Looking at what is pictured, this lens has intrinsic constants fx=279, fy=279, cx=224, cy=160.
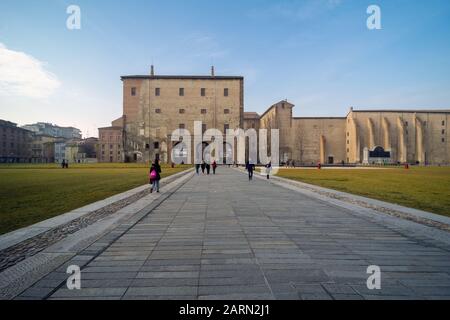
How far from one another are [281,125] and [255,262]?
66.3 m

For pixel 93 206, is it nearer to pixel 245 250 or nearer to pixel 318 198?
pixel 245 250

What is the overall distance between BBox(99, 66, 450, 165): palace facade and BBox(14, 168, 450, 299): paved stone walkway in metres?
50.1

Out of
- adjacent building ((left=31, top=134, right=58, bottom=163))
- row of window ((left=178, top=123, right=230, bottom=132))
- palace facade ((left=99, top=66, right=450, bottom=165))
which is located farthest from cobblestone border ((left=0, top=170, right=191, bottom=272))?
adjacent building ((left=31, top=134, right=58, bottom=163))

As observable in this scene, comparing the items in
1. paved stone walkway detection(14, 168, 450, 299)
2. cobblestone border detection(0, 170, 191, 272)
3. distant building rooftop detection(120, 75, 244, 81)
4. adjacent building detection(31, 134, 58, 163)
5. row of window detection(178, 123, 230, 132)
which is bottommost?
paved stone walkway detection(14, 168, 450, 299)

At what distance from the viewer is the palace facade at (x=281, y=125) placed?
184ft

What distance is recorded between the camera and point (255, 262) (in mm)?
3520

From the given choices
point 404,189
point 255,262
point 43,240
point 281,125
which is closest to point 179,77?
point 281,125

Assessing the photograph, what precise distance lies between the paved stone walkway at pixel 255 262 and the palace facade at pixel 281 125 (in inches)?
1974

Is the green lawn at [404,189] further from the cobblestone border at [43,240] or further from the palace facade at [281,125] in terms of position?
the palace facade at [281,125]

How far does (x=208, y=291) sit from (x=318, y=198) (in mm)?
7635

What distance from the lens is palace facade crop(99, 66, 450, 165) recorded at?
55969 millimetres

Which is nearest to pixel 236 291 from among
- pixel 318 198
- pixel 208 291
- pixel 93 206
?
pixel 208 291

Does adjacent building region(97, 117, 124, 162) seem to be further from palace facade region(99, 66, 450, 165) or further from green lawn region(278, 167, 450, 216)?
green lawn region(278, 167, 450, 216)

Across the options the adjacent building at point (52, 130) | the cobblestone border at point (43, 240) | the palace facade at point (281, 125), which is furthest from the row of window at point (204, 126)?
the adjacent building at point (52, 130)
